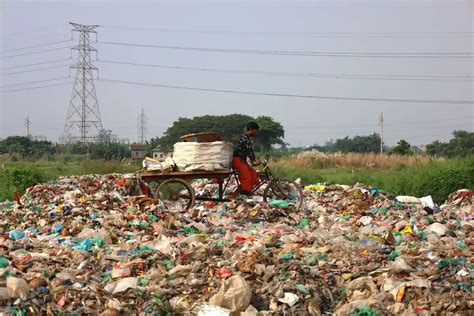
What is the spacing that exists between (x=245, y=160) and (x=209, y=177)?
2.62 ft

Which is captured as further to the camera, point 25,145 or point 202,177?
point 25,145

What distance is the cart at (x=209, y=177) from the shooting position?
11008 mm

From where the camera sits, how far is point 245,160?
11.4 m

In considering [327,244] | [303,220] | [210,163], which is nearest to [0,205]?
[210,163]

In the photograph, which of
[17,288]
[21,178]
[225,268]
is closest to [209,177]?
[225,268]

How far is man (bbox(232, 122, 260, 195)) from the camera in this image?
36.9 feet

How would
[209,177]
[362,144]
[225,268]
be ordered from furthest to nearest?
[362,144], [209,177], [225,268]

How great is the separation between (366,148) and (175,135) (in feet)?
72.1

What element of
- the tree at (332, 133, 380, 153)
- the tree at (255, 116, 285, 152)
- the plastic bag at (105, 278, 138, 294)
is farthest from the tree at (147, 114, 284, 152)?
the plastic bag at (105, 278, 138, 294)

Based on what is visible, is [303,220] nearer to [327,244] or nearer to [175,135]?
[327,244]

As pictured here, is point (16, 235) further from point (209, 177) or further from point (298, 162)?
point (298, 162)

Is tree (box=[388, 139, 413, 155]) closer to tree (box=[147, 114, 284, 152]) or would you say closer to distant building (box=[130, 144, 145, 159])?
tree (box=[147, 114, 284, 152])

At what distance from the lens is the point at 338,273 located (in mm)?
6195

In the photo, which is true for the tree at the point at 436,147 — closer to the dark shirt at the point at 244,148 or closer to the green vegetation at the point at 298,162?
the green vegetation at the point at 298,162
